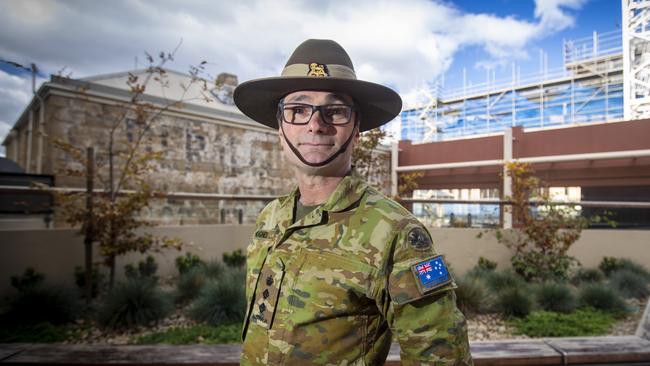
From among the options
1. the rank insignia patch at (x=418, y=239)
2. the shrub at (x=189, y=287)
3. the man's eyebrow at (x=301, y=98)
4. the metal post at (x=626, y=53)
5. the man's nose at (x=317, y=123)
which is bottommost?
the shrub at (x=189, y=287)

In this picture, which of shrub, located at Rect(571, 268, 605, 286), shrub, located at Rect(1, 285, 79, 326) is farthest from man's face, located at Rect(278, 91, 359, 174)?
shrub, located at Rect(571, 268, 605, 286)

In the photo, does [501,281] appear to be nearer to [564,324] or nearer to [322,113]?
[564,324]

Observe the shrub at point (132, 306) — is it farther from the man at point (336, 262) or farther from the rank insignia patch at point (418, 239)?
the rank insignia patch at point (418, 239)

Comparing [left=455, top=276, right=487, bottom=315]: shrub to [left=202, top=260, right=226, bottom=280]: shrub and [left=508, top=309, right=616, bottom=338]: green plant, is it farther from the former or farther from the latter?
[left=202, top=260, right=226, bottom=280]: shrub

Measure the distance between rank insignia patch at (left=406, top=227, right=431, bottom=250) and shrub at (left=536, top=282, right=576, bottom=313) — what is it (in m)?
4.68

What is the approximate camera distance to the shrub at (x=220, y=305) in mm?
4293

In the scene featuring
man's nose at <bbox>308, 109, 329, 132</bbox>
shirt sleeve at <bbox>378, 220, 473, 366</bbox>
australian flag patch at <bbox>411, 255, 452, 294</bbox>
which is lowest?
shirt sleeve at <bbox>378, 220, 473, 366</bbox>

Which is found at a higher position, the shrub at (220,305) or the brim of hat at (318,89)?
the brim of hat at (318,89)

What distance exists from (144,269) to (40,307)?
6.60ft

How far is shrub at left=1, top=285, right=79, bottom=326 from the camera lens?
407cm

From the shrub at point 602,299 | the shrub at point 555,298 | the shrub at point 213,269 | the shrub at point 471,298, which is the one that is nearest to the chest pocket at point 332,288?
the shrub at point 471,298

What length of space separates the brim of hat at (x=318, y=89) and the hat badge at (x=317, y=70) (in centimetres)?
3

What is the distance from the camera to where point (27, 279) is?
4980 millimetres

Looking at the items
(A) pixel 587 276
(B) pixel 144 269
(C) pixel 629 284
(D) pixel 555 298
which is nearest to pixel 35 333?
(B) pixel 144 269
